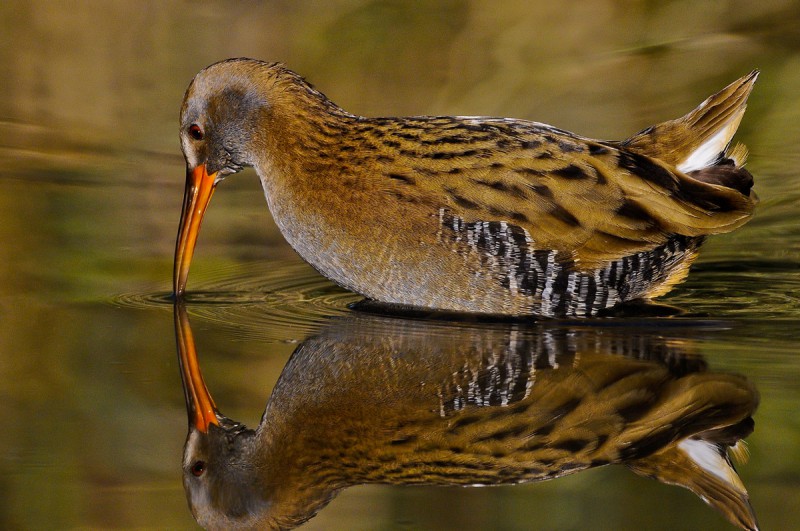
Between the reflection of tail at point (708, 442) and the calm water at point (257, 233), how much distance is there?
0.05 metres

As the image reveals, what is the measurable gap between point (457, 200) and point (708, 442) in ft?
6.33

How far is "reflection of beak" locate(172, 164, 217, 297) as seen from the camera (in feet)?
20.6

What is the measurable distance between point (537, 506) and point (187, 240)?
299cm

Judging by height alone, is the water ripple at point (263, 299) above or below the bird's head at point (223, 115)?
below

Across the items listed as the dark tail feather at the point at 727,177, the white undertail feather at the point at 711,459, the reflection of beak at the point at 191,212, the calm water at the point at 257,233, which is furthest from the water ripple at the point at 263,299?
the white undertail feather at the point at 711,459

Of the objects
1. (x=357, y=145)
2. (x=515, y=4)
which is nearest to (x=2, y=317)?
(x=357, y=145)

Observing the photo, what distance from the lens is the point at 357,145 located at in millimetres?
5965

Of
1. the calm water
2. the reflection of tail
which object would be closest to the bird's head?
the calm water

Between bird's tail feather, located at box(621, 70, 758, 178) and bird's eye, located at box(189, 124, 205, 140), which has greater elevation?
bird's tail feather, located at box(621, 70, 758, 178)

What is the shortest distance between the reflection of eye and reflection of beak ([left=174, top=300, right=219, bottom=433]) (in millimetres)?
212

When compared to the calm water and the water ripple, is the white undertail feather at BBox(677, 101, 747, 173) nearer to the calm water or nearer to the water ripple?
the calm water

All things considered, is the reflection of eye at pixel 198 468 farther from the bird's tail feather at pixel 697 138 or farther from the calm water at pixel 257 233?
the bird's tail feather at pixel 697 138

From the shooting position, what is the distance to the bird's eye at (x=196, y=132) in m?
6.18

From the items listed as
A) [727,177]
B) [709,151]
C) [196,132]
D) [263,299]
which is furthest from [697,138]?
[196,132]
